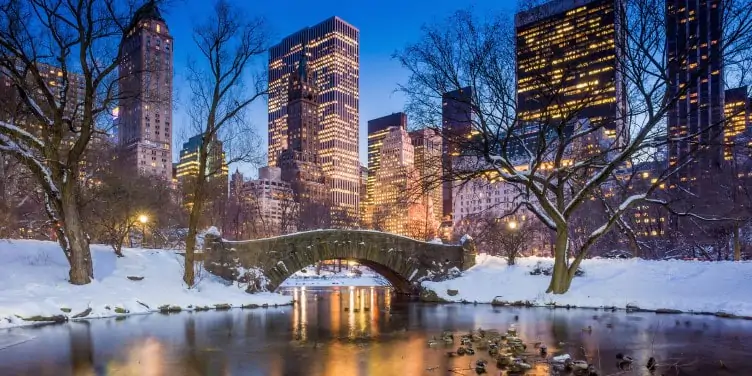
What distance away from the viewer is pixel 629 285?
83.4ft

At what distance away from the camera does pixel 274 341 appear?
14633mm

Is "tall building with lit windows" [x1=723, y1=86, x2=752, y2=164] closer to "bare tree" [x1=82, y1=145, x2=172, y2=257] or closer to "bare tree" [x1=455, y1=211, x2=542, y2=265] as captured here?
"bare tree" [x1=455, y1=211, x2=542, y2=265]

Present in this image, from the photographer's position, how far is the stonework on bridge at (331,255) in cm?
2619

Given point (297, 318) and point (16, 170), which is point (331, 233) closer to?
point (297, 318)

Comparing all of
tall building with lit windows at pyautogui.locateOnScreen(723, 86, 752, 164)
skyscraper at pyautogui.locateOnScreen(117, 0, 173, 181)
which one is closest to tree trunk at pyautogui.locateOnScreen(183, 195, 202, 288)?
skyscraper at pyautogui.locateOnScreen(117, 0, 173, 181)

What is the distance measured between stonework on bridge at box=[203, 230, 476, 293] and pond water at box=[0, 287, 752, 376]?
14.8ft

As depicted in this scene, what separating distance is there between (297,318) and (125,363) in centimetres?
997

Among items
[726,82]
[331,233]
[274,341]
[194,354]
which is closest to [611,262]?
[726,82]

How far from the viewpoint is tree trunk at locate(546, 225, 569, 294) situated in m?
24.6

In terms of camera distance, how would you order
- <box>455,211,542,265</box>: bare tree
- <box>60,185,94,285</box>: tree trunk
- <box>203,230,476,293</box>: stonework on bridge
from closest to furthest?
<box>60,185,94,285</box>: tree trunk, <box>203,230,476,293</box>: stonework on bridge, <box>455,211,542,265</box>: bare tree

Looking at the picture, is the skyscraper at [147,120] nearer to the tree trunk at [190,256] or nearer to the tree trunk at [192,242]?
the tree trunk at [192,242]

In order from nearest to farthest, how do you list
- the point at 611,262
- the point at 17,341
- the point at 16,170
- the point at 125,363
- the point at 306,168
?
the point at 125,363
the point at 17,341
the point at 611,262
the point at 16,170
the point at 306,168

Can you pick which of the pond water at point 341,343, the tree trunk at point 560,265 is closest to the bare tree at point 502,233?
the tree trunk at point 560,265

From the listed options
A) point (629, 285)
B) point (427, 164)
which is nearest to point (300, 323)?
point (427, 164)
